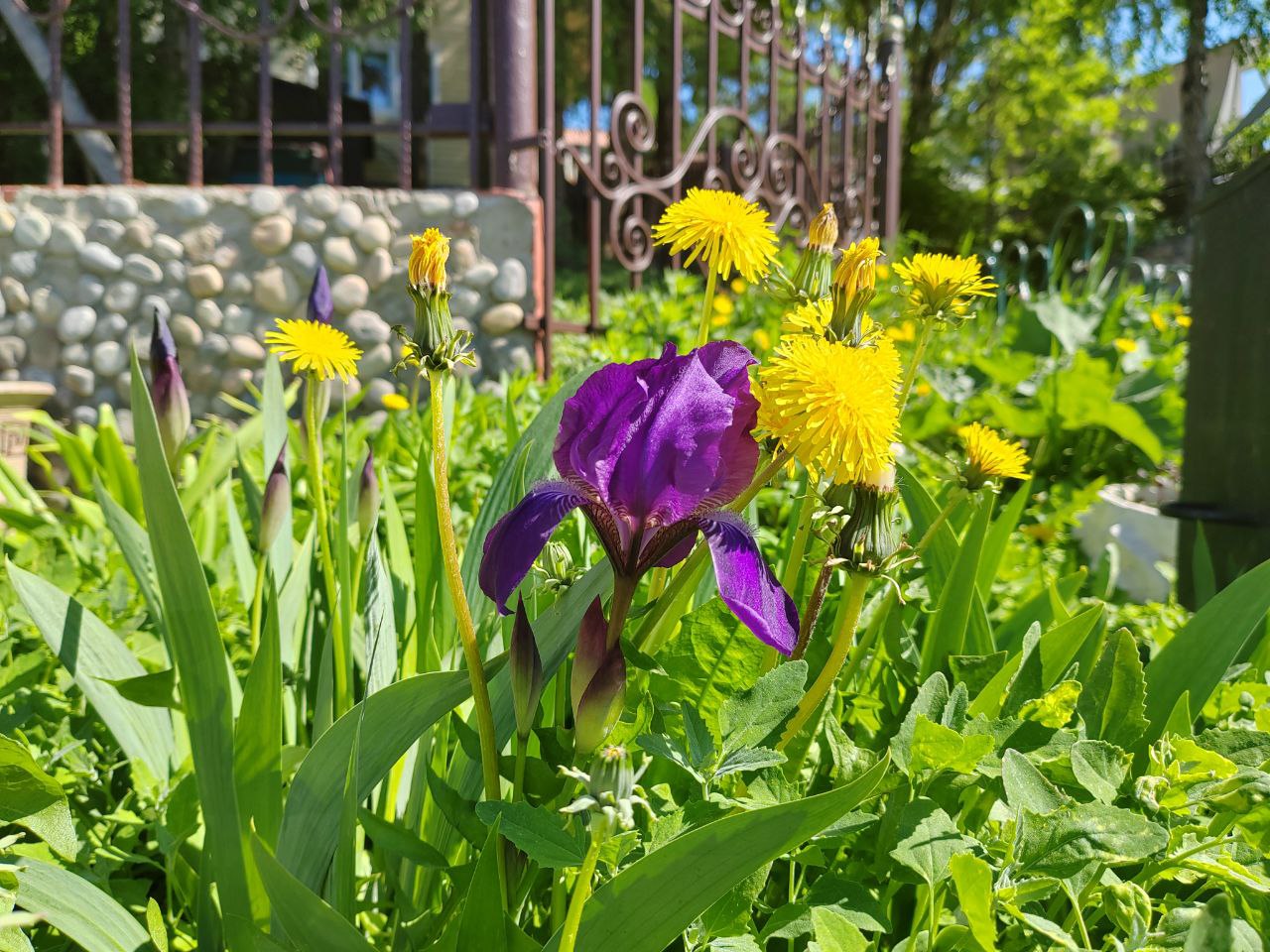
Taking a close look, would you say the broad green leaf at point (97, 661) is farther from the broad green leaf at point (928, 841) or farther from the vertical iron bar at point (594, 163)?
the vertical iron bar at point (594, 163)

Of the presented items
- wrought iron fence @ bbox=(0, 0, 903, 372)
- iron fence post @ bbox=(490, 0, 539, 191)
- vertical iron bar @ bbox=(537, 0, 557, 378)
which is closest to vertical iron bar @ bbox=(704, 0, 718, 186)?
wrought iron fence @ bbox=(0, 0, 903, 372)

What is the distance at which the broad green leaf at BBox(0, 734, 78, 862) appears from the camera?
750 millimetres

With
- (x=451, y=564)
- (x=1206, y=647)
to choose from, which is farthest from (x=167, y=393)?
(x=1206, y=647)

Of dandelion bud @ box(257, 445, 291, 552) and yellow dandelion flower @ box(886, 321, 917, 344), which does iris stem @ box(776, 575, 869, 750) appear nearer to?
yellow dandelion flower @ box(886, 321, 917, 344)

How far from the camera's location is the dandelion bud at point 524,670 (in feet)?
2.11

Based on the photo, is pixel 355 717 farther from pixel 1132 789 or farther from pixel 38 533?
pixel 38 533

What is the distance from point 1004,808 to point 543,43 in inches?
155

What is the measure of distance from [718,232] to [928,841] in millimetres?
525

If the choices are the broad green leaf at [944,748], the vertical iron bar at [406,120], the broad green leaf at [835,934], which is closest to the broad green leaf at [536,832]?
the broad green leaf at [835,934]

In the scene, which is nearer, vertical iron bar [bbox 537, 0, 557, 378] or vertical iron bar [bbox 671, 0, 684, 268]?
vertical iron bar [bbox 537, 0, 557, 378]

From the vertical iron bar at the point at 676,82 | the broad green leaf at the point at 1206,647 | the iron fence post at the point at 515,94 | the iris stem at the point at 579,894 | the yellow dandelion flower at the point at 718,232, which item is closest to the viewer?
the iris stem at the point at 579,894

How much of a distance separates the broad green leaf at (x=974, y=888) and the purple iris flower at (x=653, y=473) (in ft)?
0.59

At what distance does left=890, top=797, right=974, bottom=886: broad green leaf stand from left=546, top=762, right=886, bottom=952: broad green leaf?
16cm

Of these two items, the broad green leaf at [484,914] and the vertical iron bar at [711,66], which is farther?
the vertical iron bar at [711,66]
